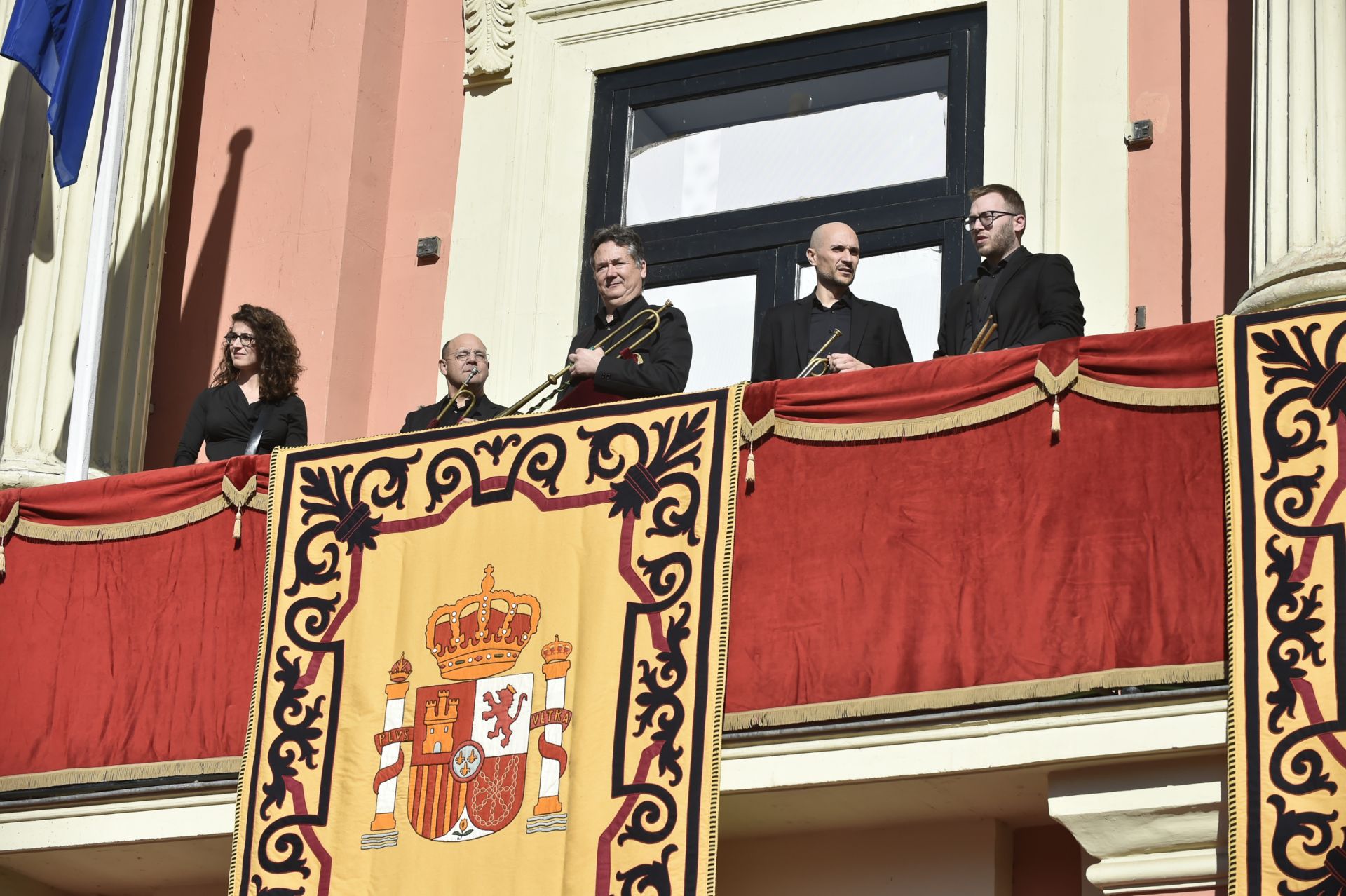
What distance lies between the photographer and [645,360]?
955cm

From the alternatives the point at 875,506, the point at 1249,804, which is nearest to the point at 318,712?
the point at 875,506

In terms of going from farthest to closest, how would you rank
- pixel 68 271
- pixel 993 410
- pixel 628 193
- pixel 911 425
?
1. pixel 628 193
2. pixel 68 271
3. pixel 911 425
4. pixel 993 410

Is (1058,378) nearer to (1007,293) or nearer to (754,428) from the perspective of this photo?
(1007,293)

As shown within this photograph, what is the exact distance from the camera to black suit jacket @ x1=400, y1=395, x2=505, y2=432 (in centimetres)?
1012

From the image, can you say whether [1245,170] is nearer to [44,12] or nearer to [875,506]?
[875,506]

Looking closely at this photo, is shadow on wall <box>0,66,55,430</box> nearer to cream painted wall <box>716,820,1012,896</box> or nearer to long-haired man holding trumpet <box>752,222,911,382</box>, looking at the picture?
long-haired man holding trumpet <box>752,222,911,382</box>

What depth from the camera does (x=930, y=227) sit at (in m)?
11.1

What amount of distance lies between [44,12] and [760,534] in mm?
4413

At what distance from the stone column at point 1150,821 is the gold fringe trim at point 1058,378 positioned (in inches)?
48.9

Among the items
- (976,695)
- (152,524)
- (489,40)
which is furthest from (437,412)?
(976,695)

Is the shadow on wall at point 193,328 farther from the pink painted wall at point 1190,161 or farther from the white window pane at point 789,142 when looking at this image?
the pink painted wall at point 1190,161

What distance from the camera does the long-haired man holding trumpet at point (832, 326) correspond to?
9.59 m

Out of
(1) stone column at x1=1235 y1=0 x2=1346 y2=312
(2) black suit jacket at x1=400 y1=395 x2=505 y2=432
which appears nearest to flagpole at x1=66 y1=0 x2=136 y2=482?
(2) black suit jacket at x1=400 y1=395 x2=505 y2=432

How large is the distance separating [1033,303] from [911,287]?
6.46 feet
